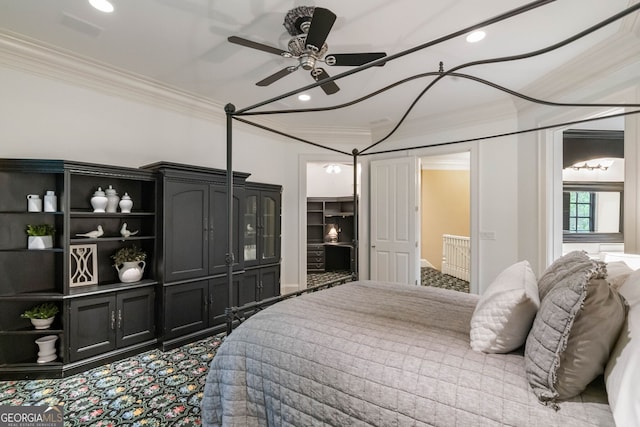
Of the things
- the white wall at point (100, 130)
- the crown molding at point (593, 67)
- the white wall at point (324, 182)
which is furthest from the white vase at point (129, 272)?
the white wall at point (324, 182)

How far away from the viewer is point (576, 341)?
99 centimetres

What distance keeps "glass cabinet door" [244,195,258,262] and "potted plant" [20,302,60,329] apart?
1828 mm

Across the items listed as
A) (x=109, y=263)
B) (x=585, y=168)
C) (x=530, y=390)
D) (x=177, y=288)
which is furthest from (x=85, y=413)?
(x=585, y=168)

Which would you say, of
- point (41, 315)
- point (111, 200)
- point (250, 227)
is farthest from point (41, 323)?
point (250, 227)

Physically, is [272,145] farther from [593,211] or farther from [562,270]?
[593,211]

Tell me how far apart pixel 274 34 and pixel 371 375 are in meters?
2.50

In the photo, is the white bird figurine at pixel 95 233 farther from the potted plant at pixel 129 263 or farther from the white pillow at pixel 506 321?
the white pillow at pixel 506 321

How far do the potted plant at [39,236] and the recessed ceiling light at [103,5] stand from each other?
5.86 ft

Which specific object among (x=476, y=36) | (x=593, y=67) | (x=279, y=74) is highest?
(x=476, y=36)

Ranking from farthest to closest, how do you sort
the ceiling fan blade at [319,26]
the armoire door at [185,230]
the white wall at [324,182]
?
1. the white wall at [324,182]
2. the armoire door at [185,230]
3. the ceiling fan blade at [319,26]

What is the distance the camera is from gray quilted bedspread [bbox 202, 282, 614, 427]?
3.32 feet

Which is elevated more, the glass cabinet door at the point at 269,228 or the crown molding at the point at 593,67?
the crown molding at the point at 593,67

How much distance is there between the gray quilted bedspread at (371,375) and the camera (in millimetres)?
1012

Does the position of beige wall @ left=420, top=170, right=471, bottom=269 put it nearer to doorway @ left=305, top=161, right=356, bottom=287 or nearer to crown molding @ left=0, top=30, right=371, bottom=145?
doorway @ left=305, top=161, right=356, bottom=287
